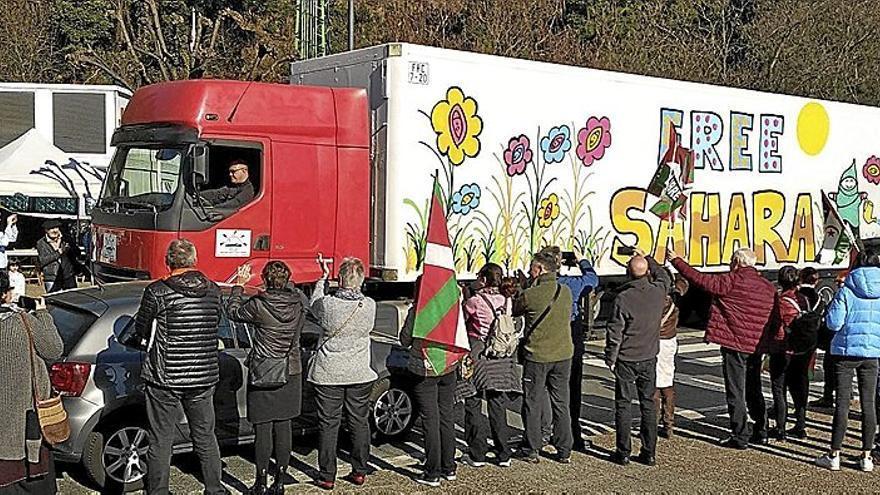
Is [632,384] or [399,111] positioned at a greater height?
A: [399,111]

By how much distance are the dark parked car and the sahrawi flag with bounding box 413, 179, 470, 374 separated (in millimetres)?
898

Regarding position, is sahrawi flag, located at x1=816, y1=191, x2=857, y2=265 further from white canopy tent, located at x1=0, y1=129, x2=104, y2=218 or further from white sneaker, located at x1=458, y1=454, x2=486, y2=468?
white canopy tent, located at x1=0, y1=129, x2=104, y2=218

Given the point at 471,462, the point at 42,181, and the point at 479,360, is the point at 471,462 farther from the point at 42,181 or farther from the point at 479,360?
the point at 42,181

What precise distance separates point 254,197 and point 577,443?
4167mm

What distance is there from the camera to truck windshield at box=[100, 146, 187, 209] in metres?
→ 10.4

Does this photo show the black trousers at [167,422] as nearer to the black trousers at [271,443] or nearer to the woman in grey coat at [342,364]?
the black trousers at [271,443]

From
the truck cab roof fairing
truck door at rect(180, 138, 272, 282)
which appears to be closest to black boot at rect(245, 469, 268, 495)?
truck door at rect(180, 138, 272, 282)

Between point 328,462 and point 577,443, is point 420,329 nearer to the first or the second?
point 328,462

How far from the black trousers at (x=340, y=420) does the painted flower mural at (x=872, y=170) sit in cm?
1250

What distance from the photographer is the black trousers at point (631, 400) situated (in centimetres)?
824

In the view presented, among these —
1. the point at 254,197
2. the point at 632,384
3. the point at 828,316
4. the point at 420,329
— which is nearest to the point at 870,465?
the point at 828,316

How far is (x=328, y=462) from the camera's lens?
741 centimetres

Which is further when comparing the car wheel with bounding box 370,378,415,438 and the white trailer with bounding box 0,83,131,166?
the white trailer with bounding box 0,83,131,166

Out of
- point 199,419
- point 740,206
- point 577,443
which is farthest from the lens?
point 740,206
